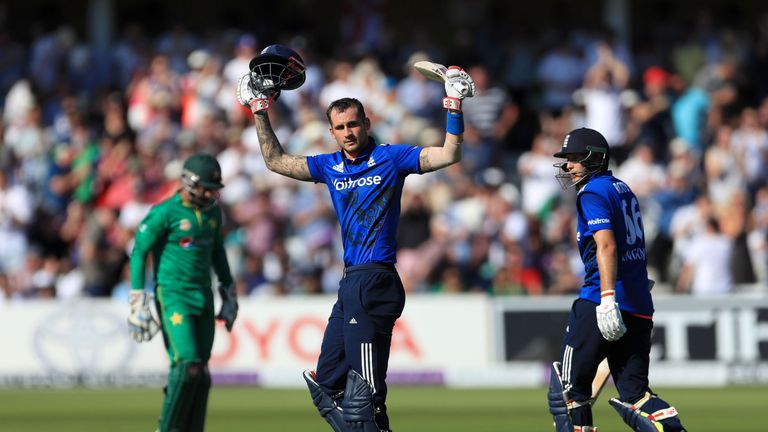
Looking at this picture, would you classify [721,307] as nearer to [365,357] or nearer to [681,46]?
[681,46]

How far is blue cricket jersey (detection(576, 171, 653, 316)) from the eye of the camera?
8195 millimetres

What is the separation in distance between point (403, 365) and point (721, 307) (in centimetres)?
361

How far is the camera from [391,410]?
13734mm

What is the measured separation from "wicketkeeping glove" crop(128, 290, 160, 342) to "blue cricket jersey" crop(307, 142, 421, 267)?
207cm

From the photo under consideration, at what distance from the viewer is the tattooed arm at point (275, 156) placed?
8523 millimetres

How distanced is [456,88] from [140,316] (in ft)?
10.0

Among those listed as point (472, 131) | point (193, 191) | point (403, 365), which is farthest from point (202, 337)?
point (472, 131)

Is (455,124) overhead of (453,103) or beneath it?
beneath

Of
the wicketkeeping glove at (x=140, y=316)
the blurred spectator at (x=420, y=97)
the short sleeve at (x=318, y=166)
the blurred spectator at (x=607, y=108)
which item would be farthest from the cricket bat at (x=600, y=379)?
the blurred spectator at (x=420, y=97)

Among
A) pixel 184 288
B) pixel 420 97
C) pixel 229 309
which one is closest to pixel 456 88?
pixel 184 288

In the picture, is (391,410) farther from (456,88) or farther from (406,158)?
(456,88)

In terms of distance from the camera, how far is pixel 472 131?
18.8m

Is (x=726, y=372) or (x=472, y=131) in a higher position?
(x=472, y=131)

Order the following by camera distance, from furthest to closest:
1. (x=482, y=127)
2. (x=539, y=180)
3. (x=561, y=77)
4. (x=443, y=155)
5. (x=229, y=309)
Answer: (x=561, y=77) → (x=482, y=127) → (x=539, y=180) → (x=229, y=309) → (x=443, y=155)
